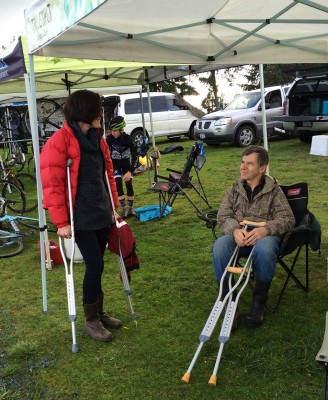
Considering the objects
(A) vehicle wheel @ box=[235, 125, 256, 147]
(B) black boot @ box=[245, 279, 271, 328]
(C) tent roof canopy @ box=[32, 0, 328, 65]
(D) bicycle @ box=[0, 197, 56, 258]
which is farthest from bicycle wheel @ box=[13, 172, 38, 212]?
(A) vehicle wheel @ box=[235, 125, 256, 147]

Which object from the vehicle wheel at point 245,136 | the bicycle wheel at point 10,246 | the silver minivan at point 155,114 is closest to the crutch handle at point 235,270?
the bicycle wheel at point 10,246

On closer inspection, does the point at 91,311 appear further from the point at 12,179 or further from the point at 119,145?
the point at 12,179

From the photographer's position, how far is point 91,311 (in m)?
3.21

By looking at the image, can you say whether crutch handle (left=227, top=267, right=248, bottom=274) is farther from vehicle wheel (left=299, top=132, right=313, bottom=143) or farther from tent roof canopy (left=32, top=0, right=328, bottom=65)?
vehicle wheel (left=299, top=132, right=313, bottom=143)

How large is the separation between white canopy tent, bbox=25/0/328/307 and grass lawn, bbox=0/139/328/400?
1165 millimetres

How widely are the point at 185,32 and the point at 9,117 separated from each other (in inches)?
441

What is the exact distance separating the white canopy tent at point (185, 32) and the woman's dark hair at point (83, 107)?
0.42 m

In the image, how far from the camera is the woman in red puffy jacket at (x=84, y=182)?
9.47 feet

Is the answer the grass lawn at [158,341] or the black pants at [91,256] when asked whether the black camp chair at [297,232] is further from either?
the black pants at [91,256]

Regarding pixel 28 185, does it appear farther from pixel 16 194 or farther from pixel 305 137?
pixel 305 137

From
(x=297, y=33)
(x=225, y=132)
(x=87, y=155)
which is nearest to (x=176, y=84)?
(x=225, y=132)

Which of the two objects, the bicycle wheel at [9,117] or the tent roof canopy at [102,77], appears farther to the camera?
the bicycle wheel at [9,117]

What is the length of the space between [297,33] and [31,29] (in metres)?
2.53

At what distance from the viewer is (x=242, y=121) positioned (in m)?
12.9
